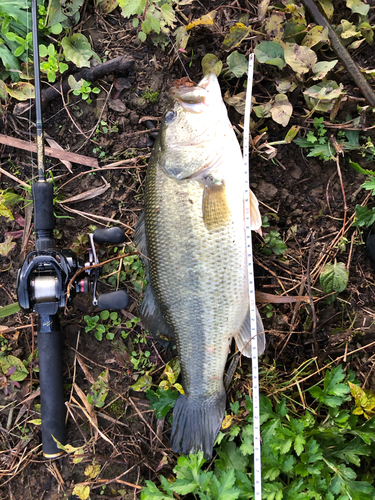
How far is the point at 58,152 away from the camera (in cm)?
288

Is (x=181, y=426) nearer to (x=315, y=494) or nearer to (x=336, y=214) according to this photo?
(x=315, y=494)

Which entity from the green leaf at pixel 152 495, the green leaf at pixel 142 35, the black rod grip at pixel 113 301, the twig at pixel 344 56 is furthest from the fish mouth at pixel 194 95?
the green leaf at pixel 152 495

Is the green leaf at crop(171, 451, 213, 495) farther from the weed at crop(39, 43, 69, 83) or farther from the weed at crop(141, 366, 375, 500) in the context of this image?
the weed at crop(39, 43, 69, 83)

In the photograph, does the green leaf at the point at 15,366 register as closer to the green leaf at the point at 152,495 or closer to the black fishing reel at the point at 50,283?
the black fishing reel at the point at 50,283

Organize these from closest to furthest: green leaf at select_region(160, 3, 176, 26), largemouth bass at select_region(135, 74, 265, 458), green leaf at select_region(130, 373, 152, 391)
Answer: largemouth bass at select_region(135, 74, 265, 458) → green leaf at select_region(160, 3, 176, 26) → green leaf at select_region(130, 373, 152, 391)

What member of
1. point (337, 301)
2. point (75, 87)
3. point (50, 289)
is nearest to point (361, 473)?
point (337, 301)

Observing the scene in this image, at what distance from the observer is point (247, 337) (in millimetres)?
2539

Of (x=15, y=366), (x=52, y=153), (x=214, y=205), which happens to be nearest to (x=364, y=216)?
(x=214, y=205)

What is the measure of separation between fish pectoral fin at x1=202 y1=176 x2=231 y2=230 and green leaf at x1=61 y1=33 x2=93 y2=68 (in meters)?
1.48

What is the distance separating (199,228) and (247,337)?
89cm

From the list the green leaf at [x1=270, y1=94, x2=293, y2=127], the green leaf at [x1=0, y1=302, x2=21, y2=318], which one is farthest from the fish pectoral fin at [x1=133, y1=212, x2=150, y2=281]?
the green leaf at [x1=270, y1=94, x2=293, y2=127]

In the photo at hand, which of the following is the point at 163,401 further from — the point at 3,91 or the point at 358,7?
the point at 358,7

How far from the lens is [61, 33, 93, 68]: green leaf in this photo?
2768mm

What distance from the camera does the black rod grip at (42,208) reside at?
2445mm
